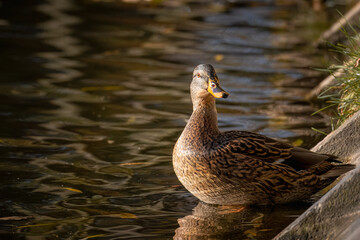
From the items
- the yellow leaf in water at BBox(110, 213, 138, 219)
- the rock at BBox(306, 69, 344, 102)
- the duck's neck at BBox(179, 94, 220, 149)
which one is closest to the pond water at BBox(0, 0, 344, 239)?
the yellow leaf in water at BBox(110, 213, 138, 219)

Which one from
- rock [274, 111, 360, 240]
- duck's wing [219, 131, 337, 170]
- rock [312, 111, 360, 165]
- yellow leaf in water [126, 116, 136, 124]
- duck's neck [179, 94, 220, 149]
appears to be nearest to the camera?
rock [274, 111, 360, 240]

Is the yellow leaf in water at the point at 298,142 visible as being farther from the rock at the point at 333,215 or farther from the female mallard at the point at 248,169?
the rock at the point at 333,215

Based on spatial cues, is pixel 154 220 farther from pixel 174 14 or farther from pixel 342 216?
pixel 174 14

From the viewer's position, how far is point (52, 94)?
975 cm

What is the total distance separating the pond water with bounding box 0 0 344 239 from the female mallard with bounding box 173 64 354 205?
0.57 ft

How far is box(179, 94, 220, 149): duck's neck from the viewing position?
5.62m

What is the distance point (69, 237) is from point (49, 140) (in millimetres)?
2772

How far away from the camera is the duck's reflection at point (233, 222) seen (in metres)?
5.12

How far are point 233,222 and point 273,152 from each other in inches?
25.8

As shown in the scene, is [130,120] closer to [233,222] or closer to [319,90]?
→ [319,90]

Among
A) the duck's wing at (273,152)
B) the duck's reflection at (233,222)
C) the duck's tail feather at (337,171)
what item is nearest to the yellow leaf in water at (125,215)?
the duck's reflection at (233,222)

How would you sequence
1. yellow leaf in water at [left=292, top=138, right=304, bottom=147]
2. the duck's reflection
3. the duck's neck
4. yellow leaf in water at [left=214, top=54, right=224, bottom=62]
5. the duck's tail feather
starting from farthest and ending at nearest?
yellow leaf in water at [left=214, top=54, right=224, bottom=62]
yellow leaf in water at [left=292, top=138, right=304, bottom=147]
the duck's neck
the duck's tail feather
the duck's reflection

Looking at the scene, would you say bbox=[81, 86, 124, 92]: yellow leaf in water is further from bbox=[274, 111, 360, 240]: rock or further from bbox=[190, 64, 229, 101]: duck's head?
bbox=[274, 111, 360, 240]: rock

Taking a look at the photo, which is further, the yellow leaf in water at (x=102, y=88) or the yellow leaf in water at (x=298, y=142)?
the yellow leaf in water at (x=102, y=88)
